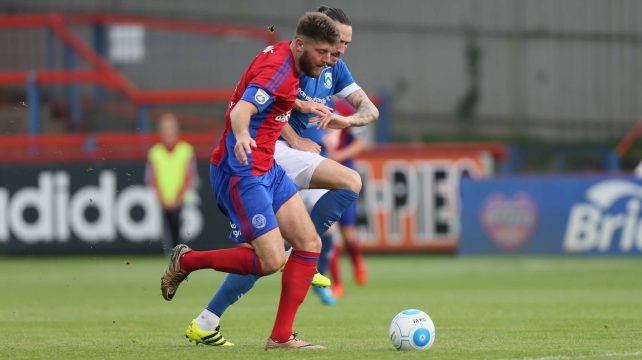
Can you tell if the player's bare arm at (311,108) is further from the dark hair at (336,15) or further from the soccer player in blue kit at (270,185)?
the dark hair at (336,15)

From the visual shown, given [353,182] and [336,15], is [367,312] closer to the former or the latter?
[353,182]

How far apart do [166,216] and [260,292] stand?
5.23 metres

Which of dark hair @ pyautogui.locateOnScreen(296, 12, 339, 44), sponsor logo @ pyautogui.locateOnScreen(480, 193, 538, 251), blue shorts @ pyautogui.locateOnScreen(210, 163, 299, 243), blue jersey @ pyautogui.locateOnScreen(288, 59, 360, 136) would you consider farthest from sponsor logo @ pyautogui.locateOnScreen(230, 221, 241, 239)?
sponsor logo @ pyautogui.locateOnScreen(480, 193, 538, 251)

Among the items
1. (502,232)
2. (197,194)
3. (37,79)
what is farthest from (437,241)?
(37,79)

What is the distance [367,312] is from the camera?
1034 cm

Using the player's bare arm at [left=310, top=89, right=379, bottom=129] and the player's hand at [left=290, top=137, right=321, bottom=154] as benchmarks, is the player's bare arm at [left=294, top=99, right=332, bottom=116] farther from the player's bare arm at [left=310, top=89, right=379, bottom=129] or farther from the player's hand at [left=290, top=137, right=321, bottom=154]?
the player's hand at [left=290, top=137, right=321, bottom=154]

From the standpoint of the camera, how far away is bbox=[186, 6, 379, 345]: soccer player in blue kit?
314 inches

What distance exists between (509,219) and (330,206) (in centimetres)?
1019

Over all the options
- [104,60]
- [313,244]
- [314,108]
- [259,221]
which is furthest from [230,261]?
[104,60]

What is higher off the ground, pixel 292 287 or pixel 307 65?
pixel 307 65

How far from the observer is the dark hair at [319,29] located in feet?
24.0

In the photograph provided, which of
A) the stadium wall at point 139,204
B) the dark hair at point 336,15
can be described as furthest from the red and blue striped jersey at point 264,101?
the stadium wall at point 139,204

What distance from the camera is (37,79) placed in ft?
69.7

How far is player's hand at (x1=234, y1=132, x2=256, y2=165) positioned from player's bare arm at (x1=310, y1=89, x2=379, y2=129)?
899 millimetres
